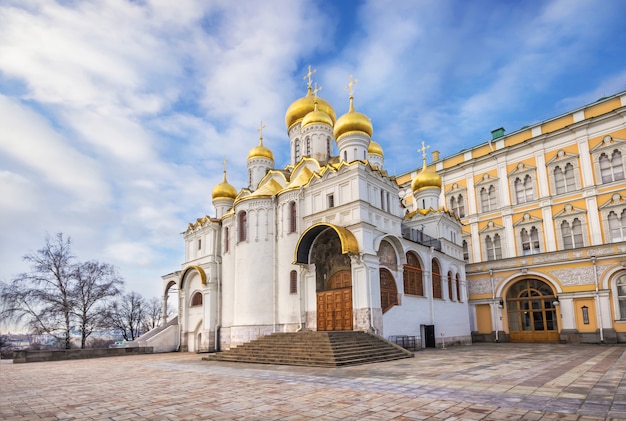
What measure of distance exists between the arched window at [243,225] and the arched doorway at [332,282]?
173 inches

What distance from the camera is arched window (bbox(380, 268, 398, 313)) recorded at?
760 inches

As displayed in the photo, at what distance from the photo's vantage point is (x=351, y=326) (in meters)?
18.9

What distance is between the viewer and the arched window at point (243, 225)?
76.6 ft

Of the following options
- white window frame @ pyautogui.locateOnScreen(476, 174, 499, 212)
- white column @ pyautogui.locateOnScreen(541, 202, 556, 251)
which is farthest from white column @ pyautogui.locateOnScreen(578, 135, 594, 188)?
white window frame @ pyautogui.locateOnScreen(476, 174, 499, 212)

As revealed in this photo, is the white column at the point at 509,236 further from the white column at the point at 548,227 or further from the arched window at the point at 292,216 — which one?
the arched window at the point at 292,216

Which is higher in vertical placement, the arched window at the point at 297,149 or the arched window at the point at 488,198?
the arched window at the point at 297,149

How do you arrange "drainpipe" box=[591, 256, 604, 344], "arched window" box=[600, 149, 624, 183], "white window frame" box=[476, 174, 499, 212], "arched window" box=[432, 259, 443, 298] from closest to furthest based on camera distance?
"drainpipe" box=[591, 256, 604, 344], "arched window" box=[432, 259, 443, 298], "arched window" box=[600, 149, 624, 183], "white window frame" box=[476, 174, 499, 212]

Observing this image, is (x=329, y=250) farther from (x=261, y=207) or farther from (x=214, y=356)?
(x=214, y=356)

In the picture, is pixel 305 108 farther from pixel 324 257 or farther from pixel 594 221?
pixel 594 221

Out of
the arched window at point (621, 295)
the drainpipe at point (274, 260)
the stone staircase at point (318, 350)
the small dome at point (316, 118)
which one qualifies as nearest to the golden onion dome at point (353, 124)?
the small dome at point (316, 118)

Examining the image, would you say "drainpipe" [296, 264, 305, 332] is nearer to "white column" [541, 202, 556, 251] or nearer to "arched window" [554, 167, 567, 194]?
"white column" [541, 202, 556, 251]

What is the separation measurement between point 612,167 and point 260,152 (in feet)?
70.3

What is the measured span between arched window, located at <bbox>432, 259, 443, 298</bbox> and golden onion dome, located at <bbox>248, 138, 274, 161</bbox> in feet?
43.8

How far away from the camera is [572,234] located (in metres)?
25.6
